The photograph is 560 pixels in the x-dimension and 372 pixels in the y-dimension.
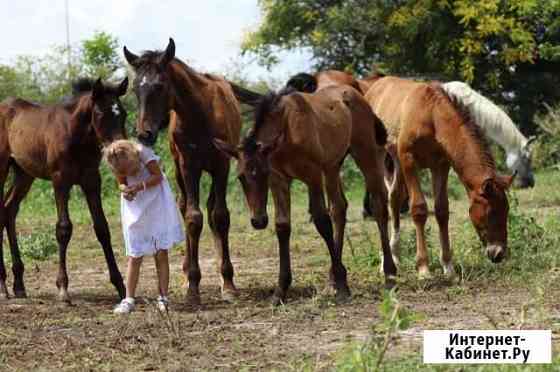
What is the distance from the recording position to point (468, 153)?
9539mm

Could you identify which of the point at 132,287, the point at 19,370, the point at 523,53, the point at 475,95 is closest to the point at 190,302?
the point at 132,287

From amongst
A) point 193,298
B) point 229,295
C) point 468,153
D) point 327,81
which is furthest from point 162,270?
point 327,81

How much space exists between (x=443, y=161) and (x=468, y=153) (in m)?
0.77

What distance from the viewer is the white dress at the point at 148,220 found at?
854cm

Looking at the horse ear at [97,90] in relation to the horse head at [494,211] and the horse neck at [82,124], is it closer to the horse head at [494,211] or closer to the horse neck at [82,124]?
the horse neck at [82,124]

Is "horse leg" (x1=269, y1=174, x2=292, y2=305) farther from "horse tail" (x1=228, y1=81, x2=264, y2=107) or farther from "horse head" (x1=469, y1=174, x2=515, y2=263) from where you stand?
"horse head" (x1=469, y1=174, x2=515, y2=263)

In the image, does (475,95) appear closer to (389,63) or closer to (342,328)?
(342,328)

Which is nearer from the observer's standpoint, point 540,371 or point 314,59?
point 540,371

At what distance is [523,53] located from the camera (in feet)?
77.2

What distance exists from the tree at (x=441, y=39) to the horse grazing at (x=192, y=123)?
14.8m

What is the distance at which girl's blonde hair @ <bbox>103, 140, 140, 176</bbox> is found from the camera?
8.35 meters

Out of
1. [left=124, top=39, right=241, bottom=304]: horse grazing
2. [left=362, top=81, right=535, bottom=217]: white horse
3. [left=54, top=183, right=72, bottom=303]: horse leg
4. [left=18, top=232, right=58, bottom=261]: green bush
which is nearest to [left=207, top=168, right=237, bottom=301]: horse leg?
[left=124, top=39, right=241, bottom=304]: horse grazing

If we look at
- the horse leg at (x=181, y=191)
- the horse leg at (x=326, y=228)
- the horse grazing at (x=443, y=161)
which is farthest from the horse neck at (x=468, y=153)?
the horse leg at (x=181, y=191)

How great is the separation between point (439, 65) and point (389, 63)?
128 centimetres
